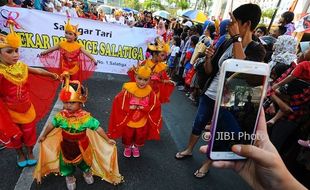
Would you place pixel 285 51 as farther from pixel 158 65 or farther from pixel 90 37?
pixel 90 37

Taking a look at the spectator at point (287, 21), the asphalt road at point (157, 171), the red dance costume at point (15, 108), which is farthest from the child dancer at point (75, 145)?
the spectator at point (287, 21)

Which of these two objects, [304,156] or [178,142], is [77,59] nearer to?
[178,142]

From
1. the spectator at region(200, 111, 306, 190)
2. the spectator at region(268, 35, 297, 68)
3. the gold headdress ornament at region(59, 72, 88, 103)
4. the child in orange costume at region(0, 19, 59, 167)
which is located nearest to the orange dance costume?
the child in orange costume at region(0, 19, 59, 167)

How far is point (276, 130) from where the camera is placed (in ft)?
11.7

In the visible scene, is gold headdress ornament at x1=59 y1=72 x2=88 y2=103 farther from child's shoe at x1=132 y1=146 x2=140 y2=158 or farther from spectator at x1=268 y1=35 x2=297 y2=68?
spectator at x1=268 y1=35 x2=297 y2=68

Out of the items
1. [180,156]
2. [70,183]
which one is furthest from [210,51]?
[70,183]

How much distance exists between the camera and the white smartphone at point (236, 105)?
1.36 m

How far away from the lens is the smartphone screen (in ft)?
4.53

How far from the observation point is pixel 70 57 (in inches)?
181

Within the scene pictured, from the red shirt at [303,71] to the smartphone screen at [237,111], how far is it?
7.39 ft

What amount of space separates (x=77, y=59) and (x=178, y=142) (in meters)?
2.41

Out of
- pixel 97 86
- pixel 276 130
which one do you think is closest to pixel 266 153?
pixel 276 130

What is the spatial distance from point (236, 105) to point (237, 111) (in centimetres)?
4

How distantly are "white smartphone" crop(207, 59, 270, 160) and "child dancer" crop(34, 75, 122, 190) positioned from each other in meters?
1.56
